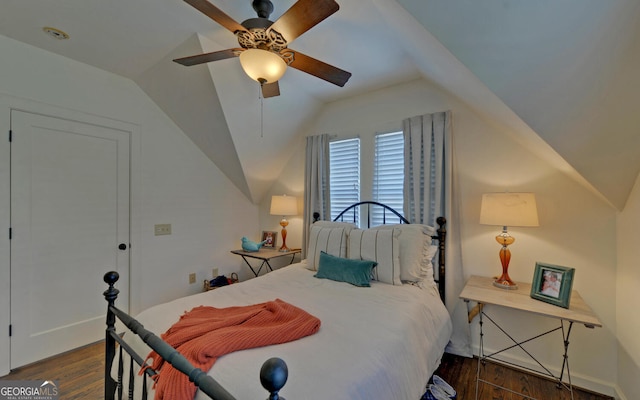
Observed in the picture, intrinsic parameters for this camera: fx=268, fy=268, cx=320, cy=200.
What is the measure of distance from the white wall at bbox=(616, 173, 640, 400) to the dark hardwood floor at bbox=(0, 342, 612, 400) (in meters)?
0.32

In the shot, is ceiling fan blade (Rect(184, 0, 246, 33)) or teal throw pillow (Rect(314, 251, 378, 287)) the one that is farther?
teal throw pillow (Rect(314, 251, 378, 287))

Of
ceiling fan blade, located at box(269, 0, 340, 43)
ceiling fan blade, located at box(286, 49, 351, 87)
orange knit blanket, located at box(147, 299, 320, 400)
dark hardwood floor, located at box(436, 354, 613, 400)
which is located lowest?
dark hardwood floor, located at box(436, 354, 613, 400)

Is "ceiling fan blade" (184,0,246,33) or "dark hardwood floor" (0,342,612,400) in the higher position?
"ceiling fan blade" (184,0,246,33)

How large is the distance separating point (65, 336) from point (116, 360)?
1.53 meters

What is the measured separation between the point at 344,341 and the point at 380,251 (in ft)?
3.57

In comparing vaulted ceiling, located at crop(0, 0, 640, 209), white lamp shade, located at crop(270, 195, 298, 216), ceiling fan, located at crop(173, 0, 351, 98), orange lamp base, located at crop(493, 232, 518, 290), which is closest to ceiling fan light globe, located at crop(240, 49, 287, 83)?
ceiling fan, located at crop(173, 0, 351, 98)

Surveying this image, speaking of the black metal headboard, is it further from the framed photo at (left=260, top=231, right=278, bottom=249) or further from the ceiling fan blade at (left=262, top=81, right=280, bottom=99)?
the ceiling fan blade at (left=262, top=81, right=280, bottom=99)

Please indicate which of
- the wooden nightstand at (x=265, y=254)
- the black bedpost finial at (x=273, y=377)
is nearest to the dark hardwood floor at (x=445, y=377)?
the wooden nightstand at (x=265, y=254)

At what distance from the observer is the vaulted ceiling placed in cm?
114

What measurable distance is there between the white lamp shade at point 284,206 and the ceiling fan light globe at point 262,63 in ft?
6.42

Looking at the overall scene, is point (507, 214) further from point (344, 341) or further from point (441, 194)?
point (344, 341)

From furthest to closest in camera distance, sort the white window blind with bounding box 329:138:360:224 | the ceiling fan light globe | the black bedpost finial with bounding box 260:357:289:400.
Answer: the white window blind with bounding box 329:138:360:224, the ceiling fan light globe, the black bedpost finial with bounding box 260:357:289:400

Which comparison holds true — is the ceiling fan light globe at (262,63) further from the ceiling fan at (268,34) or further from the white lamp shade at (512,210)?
the white lamp shade at (512,210)

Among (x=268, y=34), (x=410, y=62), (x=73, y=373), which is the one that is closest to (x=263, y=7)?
(x=268, y=34)
